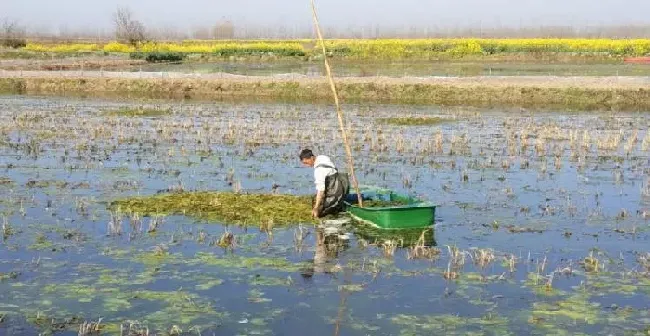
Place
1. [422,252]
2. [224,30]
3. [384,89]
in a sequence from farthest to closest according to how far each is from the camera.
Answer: [224,30], [384,89], [422,252]

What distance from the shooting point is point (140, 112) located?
24.8 m

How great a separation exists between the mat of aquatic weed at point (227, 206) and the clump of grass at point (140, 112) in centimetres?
1304

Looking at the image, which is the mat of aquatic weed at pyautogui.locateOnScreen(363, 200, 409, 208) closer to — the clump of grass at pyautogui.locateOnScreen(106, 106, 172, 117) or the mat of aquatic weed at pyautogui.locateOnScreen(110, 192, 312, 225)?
the mat of aquatic weed at pyautogui.locateOnScreen(110, 192, 312, 225)

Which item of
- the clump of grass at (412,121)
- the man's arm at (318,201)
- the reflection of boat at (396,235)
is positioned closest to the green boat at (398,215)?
the reflection of boat at (396,235)

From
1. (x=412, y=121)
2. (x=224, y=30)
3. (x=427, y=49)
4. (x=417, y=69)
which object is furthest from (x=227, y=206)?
(x=224, y=30)

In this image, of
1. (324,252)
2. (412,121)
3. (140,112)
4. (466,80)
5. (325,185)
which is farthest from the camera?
(466,80)

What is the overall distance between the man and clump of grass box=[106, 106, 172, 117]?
14.9 metres

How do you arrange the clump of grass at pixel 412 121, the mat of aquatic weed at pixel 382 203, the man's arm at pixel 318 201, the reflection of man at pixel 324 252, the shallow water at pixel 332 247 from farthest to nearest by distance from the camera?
the clump of grass at pixel 412 121 < the mat of aquatic weed at pixel 382 203 < the man's arm at pixel 318 201 < the reflection of man at pixel 324 252 < the shallow water at pixel 332 247

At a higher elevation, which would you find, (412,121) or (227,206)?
(412,121)

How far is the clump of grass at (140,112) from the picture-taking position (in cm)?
2439

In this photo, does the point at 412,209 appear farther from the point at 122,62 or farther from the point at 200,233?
the point at 122,62

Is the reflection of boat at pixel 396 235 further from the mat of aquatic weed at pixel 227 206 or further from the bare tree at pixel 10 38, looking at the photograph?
the bare tree at pixel 10 38

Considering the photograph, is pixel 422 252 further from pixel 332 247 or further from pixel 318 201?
pixel 318 201

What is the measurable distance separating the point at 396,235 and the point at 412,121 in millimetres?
13701
